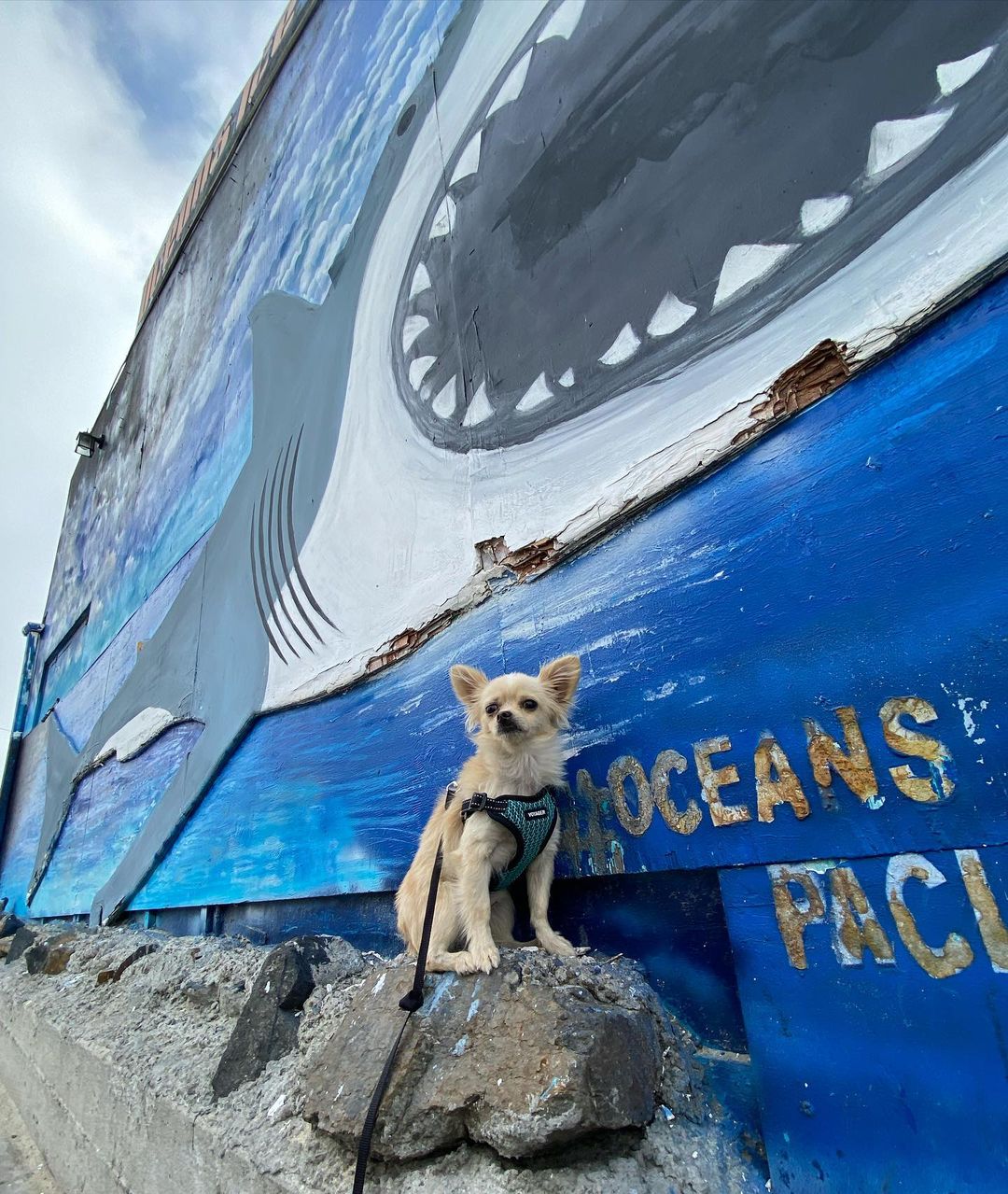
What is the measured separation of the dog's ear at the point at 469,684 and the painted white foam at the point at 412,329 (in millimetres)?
2285

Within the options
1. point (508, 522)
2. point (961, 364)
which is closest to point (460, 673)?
point (508, 522)

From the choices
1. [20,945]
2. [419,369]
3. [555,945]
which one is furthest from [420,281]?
[20,945]

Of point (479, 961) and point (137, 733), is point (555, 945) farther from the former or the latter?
point (137, 733)

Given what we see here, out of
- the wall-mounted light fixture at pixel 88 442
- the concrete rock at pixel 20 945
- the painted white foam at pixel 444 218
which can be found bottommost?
the concrete rock at pixel 20 945

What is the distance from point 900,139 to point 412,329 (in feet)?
8.72

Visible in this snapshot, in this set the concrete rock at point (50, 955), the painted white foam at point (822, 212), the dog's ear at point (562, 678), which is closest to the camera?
the painted white foam at point (822, 212)

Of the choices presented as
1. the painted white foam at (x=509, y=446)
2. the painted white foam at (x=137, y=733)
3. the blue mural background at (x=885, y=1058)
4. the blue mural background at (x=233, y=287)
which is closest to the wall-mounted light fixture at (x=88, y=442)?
the blue mural background at (x=233, y=287)

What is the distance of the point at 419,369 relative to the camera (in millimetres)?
3826

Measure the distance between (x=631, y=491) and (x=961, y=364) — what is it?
3.54ft

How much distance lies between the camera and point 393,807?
10.8 feet

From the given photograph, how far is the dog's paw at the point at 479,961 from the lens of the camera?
1947 millimetres

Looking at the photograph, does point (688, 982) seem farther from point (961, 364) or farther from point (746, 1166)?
point (961, 364)

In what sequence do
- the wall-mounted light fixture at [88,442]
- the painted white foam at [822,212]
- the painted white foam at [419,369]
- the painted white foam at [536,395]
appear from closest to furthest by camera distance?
the painted white foam at [822,212]
the painted white foam at [536,395]
the painted white foam at [419,369]
the wall-mounted light fixture at [88,442]

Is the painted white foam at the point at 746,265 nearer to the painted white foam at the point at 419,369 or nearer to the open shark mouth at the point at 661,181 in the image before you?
the open shark mouth at the point at 661,181
